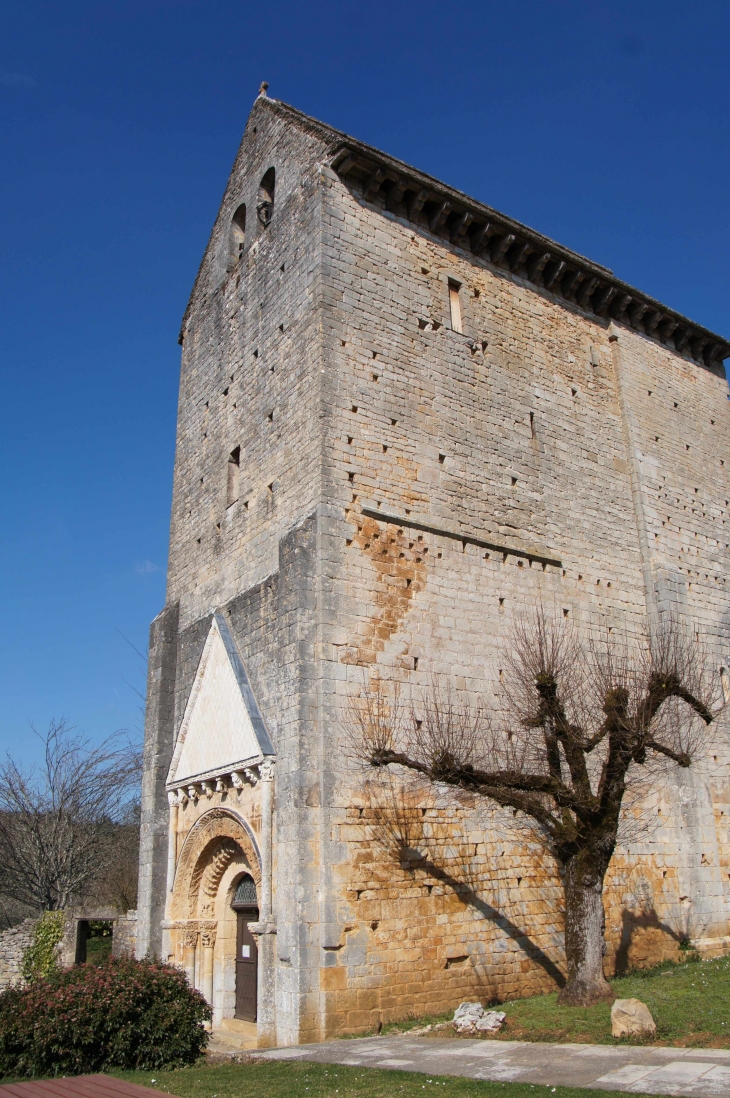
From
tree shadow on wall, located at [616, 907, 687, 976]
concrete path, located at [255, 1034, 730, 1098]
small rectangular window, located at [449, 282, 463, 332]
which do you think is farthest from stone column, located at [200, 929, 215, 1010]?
small rectangular window, located at [449, 282, 463, 332]

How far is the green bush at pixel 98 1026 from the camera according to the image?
8508 mm

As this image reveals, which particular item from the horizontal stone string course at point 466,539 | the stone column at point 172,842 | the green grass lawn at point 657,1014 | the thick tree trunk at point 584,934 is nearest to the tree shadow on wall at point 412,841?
the green grass lawn at point 657,1014

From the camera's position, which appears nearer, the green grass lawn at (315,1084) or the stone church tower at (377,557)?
the green grass lawn at (315,1084)

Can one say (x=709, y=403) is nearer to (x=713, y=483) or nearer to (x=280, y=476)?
(x=713, y=483)

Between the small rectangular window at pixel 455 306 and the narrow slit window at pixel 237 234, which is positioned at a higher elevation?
the narrow slit window at pixel 237 234

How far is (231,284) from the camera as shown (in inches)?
615

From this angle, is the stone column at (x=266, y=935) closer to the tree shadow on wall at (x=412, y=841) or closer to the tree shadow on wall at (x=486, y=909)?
the tree shadow on wall at (x=412, y=841)

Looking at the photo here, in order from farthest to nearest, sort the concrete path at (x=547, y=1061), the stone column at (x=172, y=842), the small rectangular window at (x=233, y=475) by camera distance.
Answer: the small rectangular window at (x=233, y=475) < the stone column at (x=172, y=842) < the concrete path at (x=547, y=1061)

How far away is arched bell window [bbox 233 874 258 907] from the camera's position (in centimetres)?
1182

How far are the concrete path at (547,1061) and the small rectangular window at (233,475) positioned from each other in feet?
26.2

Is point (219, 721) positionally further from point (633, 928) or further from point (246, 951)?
point (633, 928)

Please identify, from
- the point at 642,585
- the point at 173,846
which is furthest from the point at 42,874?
the point at 642,585

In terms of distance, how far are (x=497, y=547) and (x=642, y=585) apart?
11.9 feet

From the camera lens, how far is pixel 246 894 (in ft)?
39.4
